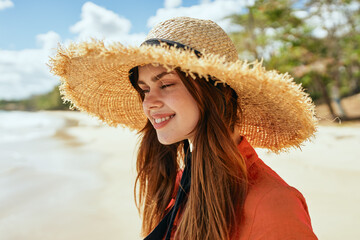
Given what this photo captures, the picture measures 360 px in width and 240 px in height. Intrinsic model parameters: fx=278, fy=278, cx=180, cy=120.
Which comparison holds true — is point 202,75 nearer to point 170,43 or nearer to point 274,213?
point 170,43

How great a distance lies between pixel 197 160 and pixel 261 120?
0.50 m

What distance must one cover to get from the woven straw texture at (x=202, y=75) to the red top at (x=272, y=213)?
0.34 metres

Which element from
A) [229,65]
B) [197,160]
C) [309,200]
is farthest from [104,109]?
[309,200]

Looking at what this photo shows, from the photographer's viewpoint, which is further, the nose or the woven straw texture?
the nose

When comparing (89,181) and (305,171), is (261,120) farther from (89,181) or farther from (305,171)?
(89,181)

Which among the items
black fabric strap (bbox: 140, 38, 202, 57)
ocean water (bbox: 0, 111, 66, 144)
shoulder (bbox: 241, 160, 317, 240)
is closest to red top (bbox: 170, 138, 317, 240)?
shoulder (bbox: 241, 160, 317, 240)

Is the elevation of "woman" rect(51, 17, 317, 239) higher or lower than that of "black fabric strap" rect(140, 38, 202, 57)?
lower

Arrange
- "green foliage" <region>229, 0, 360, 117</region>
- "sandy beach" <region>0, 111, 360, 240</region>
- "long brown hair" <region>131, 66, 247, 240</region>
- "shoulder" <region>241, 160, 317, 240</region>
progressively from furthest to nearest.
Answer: "green foliage" <region>229, 0, 360, 117</region> < "sandy beach" <region>0, 111, 360, 240</region> < "long brown hair" <region>131, 66, 247, 240</region> < "shoulder" <region>241, 160, 317, 240</region>

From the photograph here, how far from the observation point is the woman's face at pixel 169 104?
1260mm

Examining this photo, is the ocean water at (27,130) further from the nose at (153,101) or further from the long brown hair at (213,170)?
the long brown hair at (213,170)

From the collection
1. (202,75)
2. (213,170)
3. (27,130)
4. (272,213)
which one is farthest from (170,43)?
(27,130)

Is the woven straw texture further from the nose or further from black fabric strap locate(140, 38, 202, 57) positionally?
the nose

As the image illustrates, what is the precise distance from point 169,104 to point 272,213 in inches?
24.4

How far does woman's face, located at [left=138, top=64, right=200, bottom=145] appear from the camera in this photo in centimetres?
126
